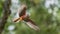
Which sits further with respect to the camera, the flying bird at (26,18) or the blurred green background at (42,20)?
the blurred green background at (42,20)

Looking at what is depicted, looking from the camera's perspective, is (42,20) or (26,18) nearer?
(26,18)

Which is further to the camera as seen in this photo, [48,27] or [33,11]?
[33,11]

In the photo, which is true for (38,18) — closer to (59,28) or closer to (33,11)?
(33,11)

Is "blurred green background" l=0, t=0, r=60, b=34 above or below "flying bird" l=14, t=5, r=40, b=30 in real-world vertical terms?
below

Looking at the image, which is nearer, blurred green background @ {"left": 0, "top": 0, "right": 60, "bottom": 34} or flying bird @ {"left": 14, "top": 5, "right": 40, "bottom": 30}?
flying bird @ {"left": 14, "top": 5, "right": 40, "bottom": 30}

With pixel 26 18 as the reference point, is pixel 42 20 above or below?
below

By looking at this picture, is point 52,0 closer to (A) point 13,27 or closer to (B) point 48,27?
(B) point 48,27

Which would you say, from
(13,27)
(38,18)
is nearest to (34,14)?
(38,18)

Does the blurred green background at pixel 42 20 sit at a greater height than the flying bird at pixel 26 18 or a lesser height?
lesser

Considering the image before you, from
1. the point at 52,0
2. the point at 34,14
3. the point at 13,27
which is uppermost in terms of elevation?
the point at 52,0

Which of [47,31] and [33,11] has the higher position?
[33,11]
